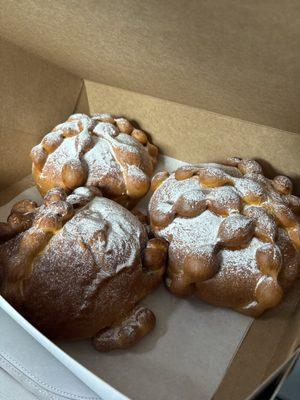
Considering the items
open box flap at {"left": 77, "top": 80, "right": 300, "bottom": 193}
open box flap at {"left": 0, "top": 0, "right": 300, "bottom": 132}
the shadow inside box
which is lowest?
the shadow inside box

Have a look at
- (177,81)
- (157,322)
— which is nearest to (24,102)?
(177,81)

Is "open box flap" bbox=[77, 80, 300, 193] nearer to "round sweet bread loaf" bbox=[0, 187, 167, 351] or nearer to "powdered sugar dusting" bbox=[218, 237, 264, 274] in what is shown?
"powdered sugar dusting" bbox=[218, 237, 264, 274]

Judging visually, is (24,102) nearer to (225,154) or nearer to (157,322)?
(225,154)

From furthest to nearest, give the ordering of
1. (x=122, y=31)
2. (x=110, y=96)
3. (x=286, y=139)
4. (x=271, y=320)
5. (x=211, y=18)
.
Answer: (x=110, y=96)
(x=286, y=139)
(x=271, y=320)
(x=122, y=31)
(x=211, y=18)

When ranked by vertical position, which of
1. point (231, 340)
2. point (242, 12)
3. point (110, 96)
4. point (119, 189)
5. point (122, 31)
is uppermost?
point (242, 12)

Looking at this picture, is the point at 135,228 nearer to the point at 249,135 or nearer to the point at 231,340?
the point at 231,340

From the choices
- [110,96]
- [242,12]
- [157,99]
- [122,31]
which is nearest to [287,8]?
[242,12]

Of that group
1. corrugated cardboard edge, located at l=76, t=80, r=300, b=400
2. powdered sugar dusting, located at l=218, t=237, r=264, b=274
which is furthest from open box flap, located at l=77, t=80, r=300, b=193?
powdered sugar dusting, located at l=218, t=237, r=264, b=274
